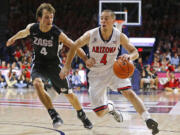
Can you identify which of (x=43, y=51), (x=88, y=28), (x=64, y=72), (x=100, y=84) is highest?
(x=88, y=28)

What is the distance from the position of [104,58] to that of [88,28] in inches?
694

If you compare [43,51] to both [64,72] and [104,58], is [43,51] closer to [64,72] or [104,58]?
[64,72]

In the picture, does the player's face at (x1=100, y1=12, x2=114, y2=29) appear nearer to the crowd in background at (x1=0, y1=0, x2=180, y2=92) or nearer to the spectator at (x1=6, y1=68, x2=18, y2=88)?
the crowd in background at (x1=0, y1=0, x2=180, y2=92)

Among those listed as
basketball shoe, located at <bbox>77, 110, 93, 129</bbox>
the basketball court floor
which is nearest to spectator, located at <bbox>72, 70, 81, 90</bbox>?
the basketball court floor

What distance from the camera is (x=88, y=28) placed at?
74.1 feet

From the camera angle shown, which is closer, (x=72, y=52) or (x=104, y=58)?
(x=72, y=52)

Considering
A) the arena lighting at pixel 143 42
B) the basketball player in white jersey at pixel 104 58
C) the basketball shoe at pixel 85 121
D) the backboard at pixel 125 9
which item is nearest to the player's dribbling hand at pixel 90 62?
the basketball player in white jersey at pixel 104 58

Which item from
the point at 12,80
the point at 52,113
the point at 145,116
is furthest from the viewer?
the point at 12,80

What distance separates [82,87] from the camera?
15.9m

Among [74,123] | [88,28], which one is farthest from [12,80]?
[74,123]

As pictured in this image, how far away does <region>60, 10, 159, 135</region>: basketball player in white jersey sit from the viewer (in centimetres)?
485

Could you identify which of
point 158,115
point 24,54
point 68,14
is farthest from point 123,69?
point 68,14

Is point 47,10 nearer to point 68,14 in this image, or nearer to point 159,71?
point 159,71

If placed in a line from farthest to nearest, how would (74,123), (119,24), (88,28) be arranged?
(88,28)
(119,24)
(74,123)
